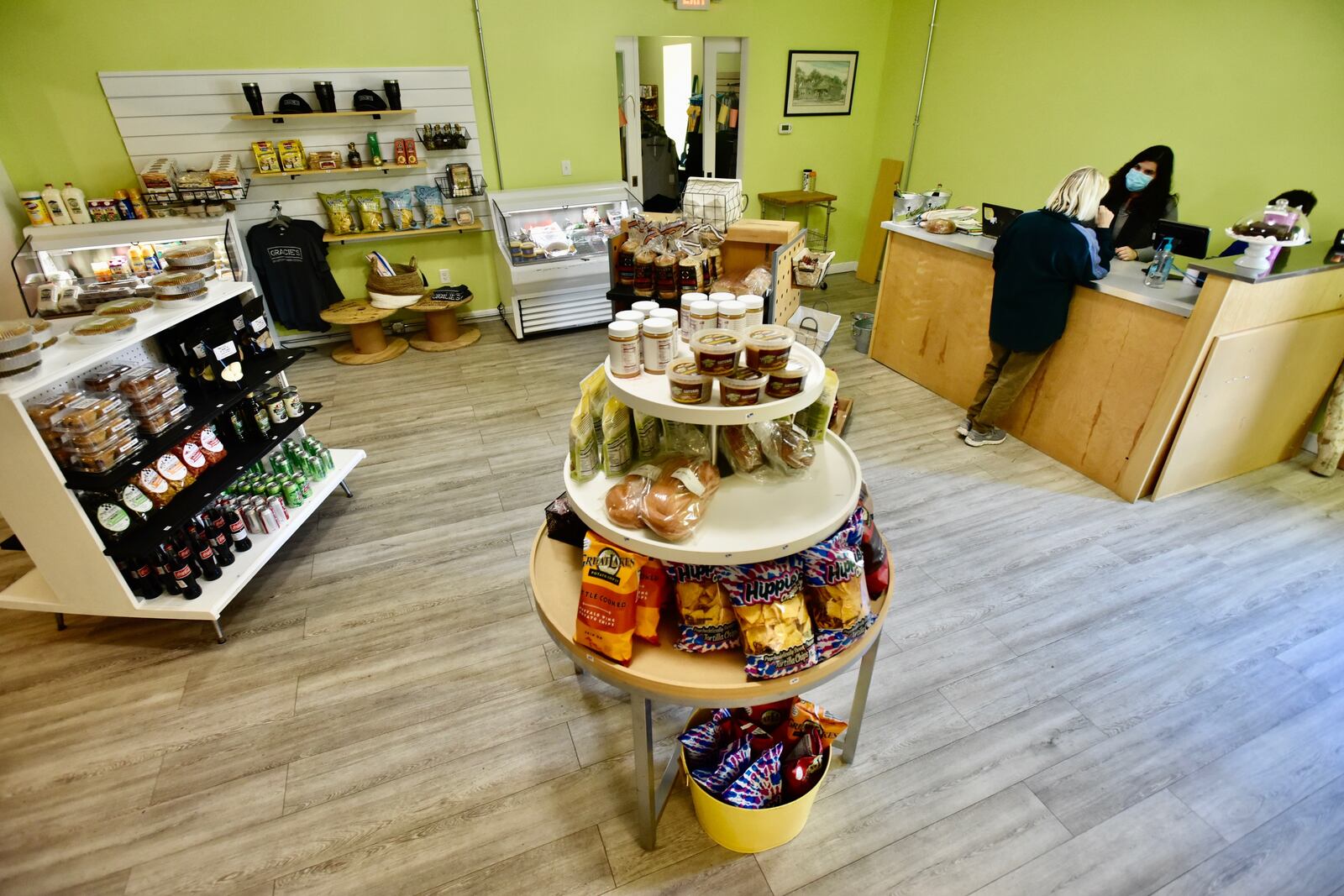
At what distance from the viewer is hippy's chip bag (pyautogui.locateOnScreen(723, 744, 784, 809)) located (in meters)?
→ 1.64

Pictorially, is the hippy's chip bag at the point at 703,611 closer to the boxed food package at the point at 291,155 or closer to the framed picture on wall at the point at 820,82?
the boxed food package at the point at 291,155

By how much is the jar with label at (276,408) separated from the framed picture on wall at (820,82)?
5281 millimetres

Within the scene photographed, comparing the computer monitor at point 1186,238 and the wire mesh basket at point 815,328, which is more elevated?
the computer monitor at point 1186,238

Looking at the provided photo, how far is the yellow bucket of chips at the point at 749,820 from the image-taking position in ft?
5.32

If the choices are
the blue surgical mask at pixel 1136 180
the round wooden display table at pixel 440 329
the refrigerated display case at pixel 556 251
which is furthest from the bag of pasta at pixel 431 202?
the blue surgical mask at pixel 1136 180

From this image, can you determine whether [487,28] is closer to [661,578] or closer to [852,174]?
[852,174]

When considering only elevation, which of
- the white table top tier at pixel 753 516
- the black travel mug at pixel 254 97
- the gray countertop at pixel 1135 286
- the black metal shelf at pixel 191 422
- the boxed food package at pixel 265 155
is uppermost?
the black travel mug at pixel 254 97

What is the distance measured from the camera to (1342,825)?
5.78 ft

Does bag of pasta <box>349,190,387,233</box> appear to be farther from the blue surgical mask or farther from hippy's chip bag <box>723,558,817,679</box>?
the blue surgical mask

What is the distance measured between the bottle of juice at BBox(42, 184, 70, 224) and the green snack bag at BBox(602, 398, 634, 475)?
484cm

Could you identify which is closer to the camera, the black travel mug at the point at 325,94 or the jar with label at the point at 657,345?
the jar with label at the point at 657,345

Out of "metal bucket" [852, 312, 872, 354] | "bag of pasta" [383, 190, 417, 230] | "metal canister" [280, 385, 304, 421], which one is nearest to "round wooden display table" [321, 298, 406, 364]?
"bag of pasta" [383, 190, 417, 230]

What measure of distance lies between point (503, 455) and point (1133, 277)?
11.6 ft

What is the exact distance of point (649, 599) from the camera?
1398 millimetres
